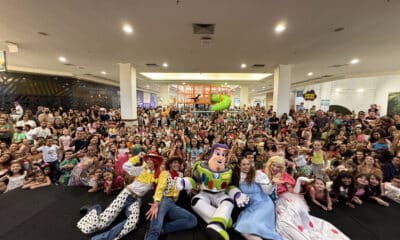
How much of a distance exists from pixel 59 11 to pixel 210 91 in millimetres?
7142

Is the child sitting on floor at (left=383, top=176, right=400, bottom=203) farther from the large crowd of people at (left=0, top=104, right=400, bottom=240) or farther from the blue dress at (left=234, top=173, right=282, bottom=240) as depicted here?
the blue dress at (left=234, top=173, right=282, bottom=240)

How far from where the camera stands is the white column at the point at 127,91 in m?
6.82

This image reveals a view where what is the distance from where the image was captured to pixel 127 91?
6867 mm

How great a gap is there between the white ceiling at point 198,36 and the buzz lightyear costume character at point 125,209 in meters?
2.54

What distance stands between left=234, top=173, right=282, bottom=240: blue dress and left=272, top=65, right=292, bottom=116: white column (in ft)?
18.6

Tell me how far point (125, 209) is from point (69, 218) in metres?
0.78

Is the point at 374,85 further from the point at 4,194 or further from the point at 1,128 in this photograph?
the point at 1,128

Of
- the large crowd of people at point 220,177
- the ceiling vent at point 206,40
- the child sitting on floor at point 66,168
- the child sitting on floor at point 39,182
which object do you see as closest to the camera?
the large crowd of people at point 220,177

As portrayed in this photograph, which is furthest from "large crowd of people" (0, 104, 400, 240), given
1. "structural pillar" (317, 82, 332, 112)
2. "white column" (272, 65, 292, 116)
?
"structural pillar" (317, 82, 332, 112)

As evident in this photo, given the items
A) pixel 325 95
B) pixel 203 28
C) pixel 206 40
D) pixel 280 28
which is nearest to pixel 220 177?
pixel 203 28

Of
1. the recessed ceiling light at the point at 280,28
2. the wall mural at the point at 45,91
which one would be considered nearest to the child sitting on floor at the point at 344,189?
the recessed ceiling light at the point at 280,28

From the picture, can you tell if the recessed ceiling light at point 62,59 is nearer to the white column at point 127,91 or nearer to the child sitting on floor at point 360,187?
the white column at point 127,91

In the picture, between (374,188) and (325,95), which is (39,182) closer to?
(374,188)

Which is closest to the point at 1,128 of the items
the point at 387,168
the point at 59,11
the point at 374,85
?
the point at 59,11
